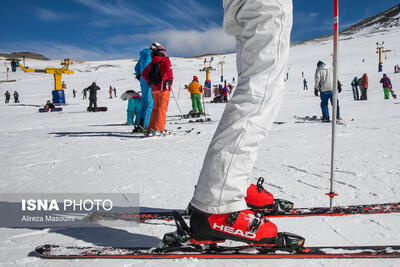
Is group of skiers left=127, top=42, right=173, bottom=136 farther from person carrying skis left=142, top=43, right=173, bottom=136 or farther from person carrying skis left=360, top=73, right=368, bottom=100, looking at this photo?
person carrying skis left=360, top=73, right=368, bottom=100

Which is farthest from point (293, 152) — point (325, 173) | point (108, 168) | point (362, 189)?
point (108, 168)

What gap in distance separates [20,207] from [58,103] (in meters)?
19.6

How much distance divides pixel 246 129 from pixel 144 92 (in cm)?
489

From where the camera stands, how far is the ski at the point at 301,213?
5.40 feet

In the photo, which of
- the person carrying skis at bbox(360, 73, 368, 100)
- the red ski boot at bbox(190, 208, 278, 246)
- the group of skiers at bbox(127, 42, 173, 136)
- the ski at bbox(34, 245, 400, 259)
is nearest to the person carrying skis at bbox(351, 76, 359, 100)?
the person carrying skis at bbox(360, 73, 368, 100)

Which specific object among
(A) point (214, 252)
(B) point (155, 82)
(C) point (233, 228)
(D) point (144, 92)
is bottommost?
(A) point (214, 252)

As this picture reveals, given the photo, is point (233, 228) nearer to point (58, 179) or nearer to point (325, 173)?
point (325, 173)

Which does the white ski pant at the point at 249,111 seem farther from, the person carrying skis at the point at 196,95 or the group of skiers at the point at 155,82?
the person carrying skis at the point at 196,95

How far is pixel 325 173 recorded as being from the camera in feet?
8.56

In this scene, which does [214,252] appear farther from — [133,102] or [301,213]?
[133,102]

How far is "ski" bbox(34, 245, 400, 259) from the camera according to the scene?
1185 mm

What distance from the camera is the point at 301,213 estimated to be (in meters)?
1.66

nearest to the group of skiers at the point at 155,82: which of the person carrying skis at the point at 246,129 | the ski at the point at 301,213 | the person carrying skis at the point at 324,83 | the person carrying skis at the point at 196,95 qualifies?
the ski at the point at 301,213

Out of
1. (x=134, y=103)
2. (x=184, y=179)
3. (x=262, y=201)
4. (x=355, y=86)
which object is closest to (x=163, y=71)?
(x=134, y=103)
